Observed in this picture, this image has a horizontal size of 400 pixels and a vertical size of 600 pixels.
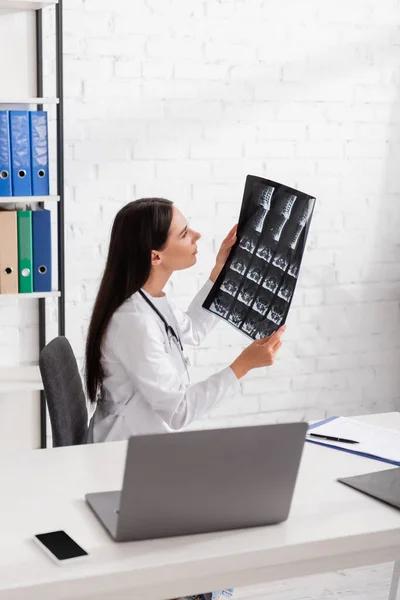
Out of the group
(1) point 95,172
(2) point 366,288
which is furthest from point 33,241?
(2) point 366,288

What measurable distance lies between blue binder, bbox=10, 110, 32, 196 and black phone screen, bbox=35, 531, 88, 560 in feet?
5.54

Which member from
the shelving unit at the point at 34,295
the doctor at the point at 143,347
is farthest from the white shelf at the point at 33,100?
the doctor at the point at 143,347

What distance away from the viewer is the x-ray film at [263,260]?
7.22 ft

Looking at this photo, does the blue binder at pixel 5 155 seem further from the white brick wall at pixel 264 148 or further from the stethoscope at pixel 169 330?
the stethoscope at pixel 169 330

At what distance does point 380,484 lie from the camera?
1673mm

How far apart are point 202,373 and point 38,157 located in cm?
114

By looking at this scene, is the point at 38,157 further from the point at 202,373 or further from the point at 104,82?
the point at 202,373

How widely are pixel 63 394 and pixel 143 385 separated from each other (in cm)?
20

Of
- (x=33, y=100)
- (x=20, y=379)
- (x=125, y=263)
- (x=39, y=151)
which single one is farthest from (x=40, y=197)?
(x=125, y=263)

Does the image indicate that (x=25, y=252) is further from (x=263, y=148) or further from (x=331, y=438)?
(x=331, y=438)

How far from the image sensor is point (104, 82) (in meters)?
3.24

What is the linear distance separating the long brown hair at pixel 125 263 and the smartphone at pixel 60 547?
0.89 metres

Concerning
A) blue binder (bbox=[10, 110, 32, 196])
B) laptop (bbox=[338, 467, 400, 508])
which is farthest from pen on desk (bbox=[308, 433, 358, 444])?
blue binder (bbox=[10, 110, 32, 196])

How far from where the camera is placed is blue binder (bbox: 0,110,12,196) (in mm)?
2832
